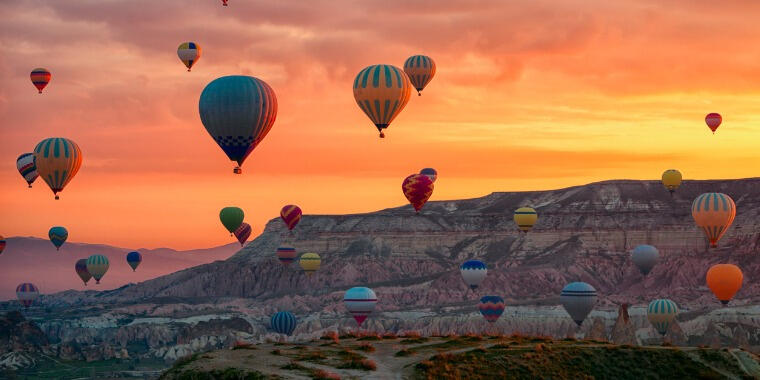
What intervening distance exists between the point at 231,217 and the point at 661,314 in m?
60.2

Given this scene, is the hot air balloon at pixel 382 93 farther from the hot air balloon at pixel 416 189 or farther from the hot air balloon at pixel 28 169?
the hot air balloon at pixel 28 169

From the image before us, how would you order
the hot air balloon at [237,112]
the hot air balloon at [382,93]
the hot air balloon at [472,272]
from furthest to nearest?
the hot air balloon at [472,272], the hot air balloon at [382,93], the hot air balloon at [237,112]

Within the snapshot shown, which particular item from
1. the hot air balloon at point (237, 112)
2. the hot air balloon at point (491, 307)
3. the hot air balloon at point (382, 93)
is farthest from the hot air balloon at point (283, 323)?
the hot air balloon at point (237, 112)

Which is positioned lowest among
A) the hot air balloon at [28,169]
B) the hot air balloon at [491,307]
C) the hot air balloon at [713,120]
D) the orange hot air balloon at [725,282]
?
the hot air balloon at [491,307]

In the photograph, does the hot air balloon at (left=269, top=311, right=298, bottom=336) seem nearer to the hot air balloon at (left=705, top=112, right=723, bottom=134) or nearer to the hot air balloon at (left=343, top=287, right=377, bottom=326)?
the hot air balloon at (left=343, top=287, right=377, bottom=326)

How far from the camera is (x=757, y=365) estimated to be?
247 ft

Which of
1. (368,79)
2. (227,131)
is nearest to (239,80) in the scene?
(227,131)

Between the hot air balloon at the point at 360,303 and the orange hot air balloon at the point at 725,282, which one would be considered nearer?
the hot air balloon at the point at 360,303

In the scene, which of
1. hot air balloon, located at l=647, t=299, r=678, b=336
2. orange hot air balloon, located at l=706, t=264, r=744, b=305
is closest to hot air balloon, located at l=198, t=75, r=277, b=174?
hot air balloon, located at l=647, t=299, r=678, b=336

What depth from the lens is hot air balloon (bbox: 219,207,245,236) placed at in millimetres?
174250

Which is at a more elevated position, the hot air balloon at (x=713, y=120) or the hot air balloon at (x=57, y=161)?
the hot air balloon at (x=713, y=120)

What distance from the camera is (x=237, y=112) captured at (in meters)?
102

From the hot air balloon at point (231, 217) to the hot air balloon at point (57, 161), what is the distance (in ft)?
136

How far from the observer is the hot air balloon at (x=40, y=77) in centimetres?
15938
